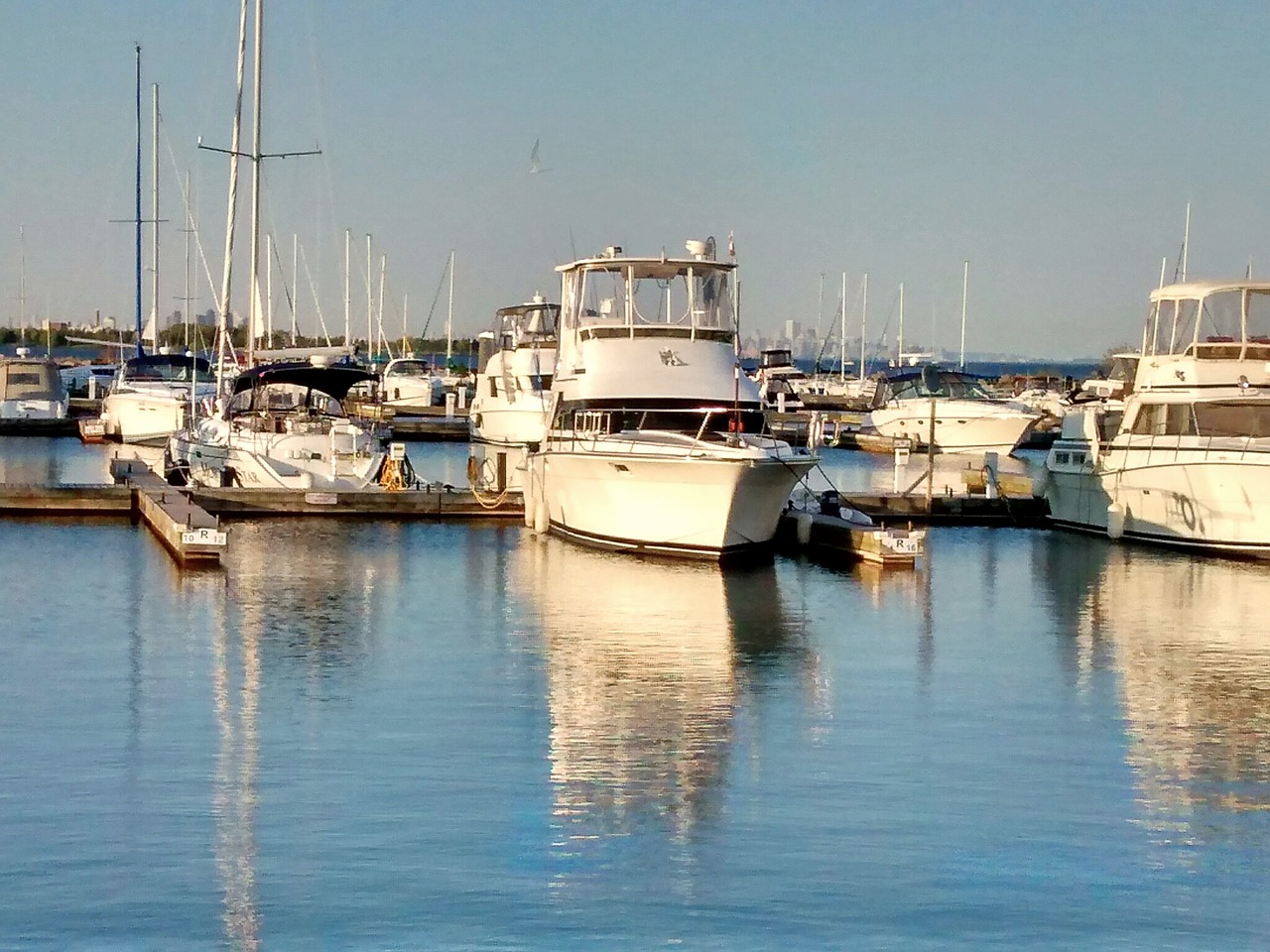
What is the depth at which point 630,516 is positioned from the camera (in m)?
30.5

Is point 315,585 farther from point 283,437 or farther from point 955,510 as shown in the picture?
point 955,510

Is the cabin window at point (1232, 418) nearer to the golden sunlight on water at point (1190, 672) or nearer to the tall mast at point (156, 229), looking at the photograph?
the golden sunlight on water at point (1190, 672)

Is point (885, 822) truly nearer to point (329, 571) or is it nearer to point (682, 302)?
point (329, 571)

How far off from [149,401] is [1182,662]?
44291 millimetres

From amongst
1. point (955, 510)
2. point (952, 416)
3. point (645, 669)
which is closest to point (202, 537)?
point (645, 669)

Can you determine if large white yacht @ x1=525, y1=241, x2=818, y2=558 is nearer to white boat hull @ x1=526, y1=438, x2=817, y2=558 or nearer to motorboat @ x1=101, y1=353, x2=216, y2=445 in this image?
white boat hull @ x1=526, y1=438, x2=817, y2=558

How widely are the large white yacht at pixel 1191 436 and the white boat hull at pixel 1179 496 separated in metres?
0.02

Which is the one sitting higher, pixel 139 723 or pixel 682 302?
pixel 682 302

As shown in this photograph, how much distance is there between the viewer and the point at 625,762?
1611 cm

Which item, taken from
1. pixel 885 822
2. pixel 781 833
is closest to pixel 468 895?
pixel 781 833

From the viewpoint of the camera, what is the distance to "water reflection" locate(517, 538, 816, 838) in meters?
14.9

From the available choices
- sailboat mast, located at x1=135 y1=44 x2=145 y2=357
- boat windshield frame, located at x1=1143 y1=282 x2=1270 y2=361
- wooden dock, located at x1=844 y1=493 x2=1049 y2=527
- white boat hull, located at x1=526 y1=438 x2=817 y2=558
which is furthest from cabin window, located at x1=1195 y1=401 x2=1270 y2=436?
sailboat mast, located at x1=135 y1=44 x2=145 y2=357

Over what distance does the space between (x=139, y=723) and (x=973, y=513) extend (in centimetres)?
2487

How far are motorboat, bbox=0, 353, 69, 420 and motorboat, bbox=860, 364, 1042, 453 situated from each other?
30.1 meters
